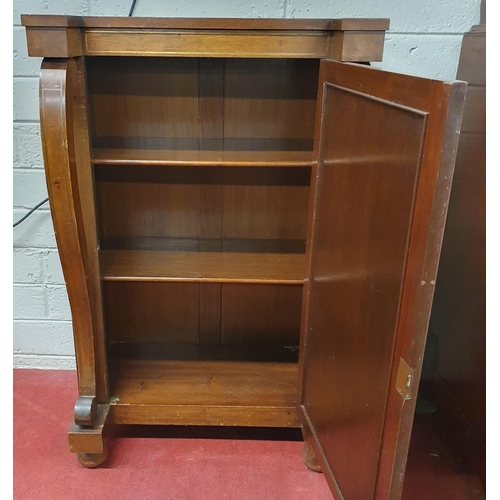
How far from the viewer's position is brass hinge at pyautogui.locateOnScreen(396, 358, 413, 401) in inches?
29.0

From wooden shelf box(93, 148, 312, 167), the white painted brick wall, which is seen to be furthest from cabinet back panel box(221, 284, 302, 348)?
the white painted brick wall

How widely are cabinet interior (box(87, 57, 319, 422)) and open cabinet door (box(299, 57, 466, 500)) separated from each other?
22cm

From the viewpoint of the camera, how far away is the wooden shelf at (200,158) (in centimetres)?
120

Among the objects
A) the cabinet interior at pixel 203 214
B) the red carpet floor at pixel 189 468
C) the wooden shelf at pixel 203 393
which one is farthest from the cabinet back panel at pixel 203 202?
the red carpet floor at pixel 189 468

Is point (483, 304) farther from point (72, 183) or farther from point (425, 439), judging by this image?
point (72, 183)

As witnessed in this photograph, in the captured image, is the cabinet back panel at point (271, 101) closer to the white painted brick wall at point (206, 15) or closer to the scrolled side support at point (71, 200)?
the white painted brick wall at point (206, 15)

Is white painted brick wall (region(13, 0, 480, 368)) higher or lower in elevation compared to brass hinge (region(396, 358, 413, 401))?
higher

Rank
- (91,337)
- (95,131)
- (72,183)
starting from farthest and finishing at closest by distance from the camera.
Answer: (95,131)
(91,337)
(72,183)

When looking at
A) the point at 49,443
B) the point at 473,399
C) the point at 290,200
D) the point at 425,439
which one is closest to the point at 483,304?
the point at 473,399

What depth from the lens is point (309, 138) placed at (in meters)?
1.42

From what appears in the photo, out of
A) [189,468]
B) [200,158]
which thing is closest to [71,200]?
[200,158]

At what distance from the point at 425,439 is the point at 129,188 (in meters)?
1.12

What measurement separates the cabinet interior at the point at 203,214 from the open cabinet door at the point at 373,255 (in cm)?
22

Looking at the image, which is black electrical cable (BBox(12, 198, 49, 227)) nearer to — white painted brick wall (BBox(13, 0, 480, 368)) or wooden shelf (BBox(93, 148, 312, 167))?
white painted brick wall (BBox(13, 0, 480, 368))
